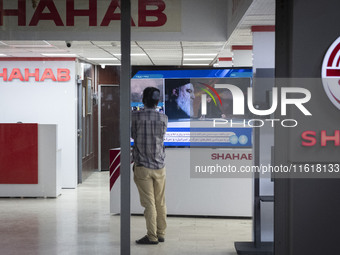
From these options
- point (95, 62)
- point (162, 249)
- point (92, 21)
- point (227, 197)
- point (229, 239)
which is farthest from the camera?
point (227, 197)

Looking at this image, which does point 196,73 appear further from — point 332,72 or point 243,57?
point 243,57

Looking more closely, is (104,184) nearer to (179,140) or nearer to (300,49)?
(179,140)

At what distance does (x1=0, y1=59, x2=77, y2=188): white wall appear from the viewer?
4.87m

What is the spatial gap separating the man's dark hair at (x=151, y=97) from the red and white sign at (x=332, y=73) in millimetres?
1631

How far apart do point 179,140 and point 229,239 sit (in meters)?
1.19

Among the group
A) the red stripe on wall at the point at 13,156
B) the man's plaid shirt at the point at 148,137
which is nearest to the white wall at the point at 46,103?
the red stripe on wall at the point at 13,156

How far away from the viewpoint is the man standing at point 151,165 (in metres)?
5.02

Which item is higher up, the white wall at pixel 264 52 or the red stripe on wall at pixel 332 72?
the white wall at pixel 264 52

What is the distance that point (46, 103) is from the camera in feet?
16.5

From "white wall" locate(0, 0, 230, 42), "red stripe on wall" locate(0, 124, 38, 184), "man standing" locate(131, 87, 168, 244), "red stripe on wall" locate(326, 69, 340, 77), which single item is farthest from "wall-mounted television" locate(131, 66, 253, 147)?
"red stripe on wall" locate(0, 124, 38, 184)

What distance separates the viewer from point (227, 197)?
7090mm

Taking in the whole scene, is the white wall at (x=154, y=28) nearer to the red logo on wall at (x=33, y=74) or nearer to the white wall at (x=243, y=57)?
the red logo on wall at (x=33, y=74)

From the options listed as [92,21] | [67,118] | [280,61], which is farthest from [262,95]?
[92,21]

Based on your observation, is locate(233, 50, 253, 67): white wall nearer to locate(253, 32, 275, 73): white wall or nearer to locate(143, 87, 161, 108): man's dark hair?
locate(253, 32, 275, 73): white wall
